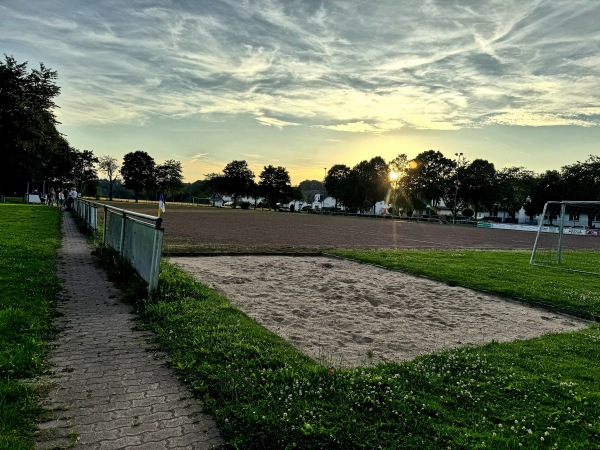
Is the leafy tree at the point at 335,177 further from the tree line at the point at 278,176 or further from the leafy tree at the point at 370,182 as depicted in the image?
the leafy tree at the point at 370,182

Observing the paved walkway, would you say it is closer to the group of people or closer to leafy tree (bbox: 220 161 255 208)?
the group of people

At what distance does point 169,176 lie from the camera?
124438 mm

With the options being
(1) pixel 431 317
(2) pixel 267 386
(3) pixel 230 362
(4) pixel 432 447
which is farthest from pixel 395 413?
(1) pixel 431 317

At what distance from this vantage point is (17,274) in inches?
315

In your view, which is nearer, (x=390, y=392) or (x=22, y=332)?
(x=390, y=392)

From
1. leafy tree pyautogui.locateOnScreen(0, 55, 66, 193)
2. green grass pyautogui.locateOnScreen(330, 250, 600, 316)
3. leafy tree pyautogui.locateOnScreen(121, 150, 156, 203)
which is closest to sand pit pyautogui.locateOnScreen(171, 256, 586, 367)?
green grass pyautogui.locateOnScreen(330, 250, 600, 316)

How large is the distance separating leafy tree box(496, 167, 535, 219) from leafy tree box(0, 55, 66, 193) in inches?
2855

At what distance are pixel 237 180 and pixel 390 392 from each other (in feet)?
389

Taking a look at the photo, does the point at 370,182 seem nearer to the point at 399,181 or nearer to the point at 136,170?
the point at 399,181

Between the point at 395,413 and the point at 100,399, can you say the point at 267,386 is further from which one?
the point at 100,399

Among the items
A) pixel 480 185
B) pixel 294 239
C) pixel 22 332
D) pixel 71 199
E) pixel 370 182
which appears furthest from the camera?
pixel 370 182

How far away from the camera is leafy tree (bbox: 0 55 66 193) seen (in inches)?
1553

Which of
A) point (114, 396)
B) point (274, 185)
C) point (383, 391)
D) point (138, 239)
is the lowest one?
point (114, 396)

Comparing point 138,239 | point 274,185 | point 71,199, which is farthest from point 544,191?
point 138,239
